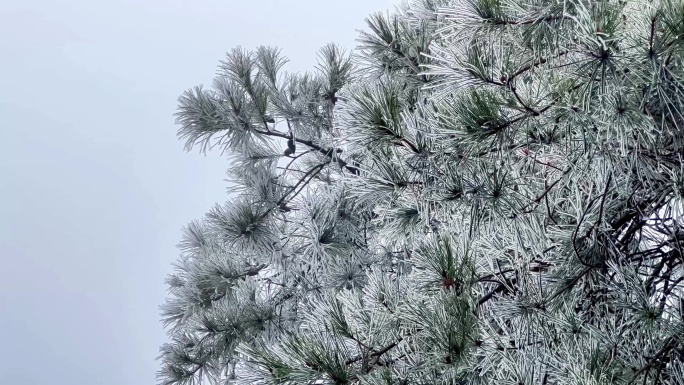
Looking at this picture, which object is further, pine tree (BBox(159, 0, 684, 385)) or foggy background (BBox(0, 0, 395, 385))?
foggy background (BBox(0, 0, 395, 385))

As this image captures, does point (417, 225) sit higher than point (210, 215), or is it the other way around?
point (210, 215)

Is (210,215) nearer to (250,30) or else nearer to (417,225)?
(417,225)

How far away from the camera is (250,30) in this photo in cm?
703

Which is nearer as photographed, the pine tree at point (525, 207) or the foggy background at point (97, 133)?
the pine tree at point (525, 207)

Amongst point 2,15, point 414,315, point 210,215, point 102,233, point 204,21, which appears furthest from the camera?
point 204,21

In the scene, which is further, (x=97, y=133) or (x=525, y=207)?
(x=97, y=133)

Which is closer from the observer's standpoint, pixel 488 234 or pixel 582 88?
pixel 582 88

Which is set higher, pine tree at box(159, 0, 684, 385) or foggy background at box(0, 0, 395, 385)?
foggy background at box(0, 0, 395, 385)

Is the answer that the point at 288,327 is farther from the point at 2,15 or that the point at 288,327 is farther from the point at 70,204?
the point at 2,15

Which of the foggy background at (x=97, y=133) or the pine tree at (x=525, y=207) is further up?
the foggy background at (x=97, y=133)

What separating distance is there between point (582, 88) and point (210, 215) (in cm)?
137

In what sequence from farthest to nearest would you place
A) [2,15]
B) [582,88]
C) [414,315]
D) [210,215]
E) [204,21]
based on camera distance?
[204,21]
[2,15]
[210,215]
[414,315]
[582,88]

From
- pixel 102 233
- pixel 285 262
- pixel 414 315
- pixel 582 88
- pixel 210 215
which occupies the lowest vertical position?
pixel 414 315

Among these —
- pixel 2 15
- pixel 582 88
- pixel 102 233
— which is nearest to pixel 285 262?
pixel 582 88
